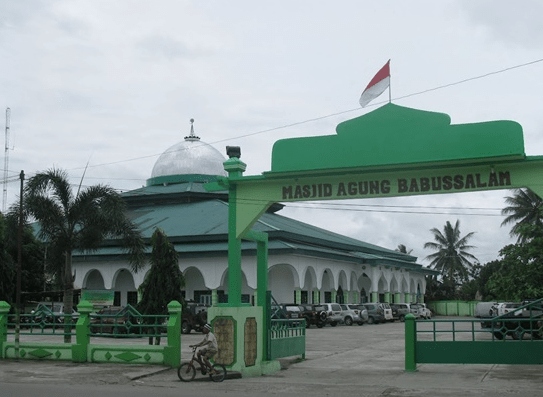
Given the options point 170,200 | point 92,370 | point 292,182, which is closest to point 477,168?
point 292,182

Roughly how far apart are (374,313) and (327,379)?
32.4m

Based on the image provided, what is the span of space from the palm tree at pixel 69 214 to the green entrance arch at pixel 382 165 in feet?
33.3

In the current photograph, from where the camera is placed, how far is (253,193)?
56.8ft

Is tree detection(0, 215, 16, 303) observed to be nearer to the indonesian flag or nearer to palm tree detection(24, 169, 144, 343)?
palm tree detection(24, 169, 144, 343)

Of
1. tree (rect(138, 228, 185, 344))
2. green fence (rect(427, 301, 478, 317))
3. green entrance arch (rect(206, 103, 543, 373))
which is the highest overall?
green entrance arch (rect(206, 103, 543, 373))

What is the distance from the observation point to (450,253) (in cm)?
7544

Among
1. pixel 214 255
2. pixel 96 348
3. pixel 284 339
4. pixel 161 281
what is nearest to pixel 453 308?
pixel 214 255

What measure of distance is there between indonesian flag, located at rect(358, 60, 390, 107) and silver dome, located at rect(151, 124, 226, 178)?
40.4m

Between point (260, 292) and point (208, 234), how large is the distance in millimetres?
27872

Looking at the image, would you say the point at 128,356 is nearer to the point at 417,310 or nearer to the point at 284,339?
the point at 284,339

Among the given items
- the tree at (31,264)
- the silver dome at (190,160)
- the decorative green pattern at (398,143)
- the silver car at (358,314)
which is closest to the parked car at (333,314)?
the silver car at (358,314)

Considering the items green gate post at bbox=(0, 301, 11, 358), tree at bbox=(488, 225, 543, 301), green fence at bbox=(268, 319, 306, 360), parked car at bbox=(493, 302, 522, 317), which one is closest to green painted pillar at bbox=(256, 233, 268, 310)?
green fence at bbox=(268, 319, 306, 360)

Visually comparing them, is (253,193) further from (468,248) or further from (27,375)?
(468,248)

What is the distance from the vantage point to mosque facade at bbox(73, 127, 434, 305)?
44.6m
